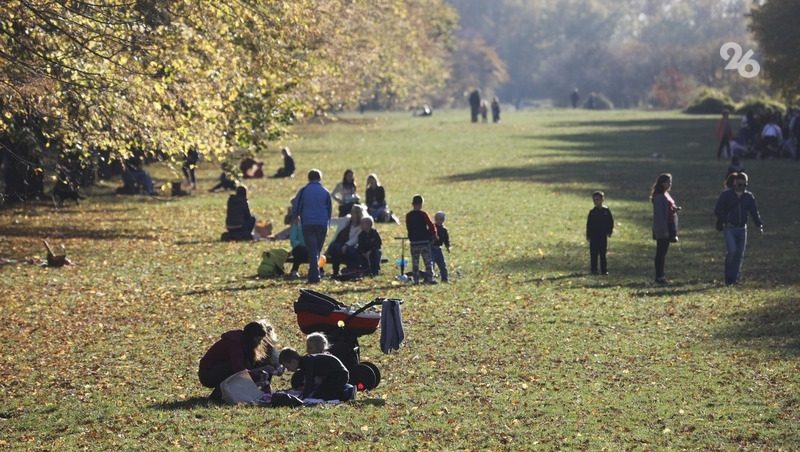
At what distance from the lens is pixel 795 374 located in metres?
15.4

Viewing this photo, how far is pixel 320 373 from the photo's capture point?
1366cm

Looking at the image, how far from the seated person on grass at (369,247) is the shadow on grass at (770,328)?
6456 millimetres

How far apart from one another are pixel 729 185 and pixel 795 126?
29.8 m

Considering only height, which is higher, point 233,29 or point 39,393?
point 233,29

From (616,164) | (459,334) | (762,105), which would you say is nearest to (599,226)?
(459,334)

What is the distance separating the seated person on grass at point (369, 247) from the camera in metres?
23.3

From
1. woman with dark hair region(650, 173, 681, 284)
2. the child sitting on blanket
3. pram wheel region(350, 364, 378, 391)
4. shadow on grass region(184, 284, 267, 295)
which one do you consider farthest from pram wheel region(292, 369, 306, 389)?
woman with dark hair region(650, 173, 681, 284)

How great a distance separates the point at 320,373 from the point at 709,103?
90343mm

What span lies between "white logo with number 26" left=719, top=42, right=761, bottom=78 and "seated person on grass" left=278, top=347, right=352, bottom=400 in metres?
92.9

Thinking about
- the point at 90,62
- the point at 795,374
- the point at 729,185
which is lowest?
the point at 795,374

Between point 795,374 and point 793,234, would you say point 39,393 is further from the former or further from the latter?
point 793,234

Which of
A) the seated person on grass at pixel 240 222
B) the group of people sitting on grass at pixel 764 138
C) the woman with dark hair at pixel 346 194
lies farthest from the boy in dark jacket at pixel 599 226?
the group of people sitting on grass at pixel 764 138

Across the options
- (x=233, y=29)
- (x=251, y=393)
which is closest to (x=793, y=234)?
(x=233, y=29)

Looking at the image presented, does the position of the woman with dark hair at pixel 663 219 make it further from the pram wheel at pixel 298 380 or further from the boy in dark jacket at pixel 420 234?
the pram wheel at pixel 298 380
